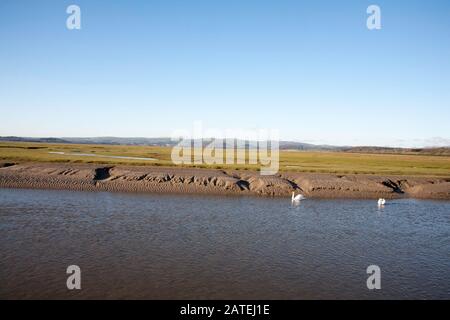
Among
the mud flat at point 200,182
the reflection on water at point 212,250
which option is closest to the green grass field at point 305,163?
the mud flat at point 200,182

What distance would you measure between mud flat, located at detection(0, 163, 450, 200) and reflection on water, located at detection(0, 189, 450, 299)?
5.18 meters

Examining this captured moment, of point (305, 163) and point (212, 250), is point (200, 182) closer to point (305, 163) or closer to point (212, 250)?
point (212, 250)

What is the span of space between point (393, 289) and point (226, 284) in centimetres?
649

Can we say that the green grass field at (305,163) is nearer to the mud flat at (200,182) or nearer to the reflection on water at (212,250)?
the mud flat at (200,182)

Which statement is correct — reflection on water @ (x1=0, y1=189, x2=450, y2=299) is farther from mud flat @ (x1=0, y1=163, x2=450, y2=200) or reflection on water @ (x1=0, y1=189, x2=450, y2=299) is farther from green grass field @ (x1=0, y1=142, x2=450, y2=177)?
green grass field @ (x1=0, y1=142, x2=450, y2=177)

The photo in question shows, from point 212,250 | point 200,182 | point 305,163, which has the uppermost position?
point 305,163

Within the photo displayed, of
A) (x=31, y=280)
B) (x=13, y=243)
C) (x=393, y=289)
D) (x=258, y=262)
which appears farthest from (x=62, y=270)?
(x=393, y=289)

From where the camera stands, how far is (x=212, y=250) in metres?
17.1

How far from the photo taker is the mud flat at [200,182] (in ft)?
110

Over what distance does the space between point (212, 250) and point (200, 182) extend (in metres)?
18.2

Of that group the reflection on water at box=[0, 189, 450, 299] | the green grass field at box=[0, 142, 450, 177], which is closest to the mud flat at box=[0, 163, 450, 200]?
the green grass field at box=[0, 142, 450, 177]

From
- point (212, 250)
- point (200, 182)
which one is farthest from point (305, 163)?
point (212, 250)

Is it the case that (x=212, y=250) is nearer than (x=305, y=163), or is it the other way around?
(x=212, y=250)

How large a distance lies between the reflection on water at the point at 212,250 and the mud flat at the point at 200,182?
5178 millimetres
